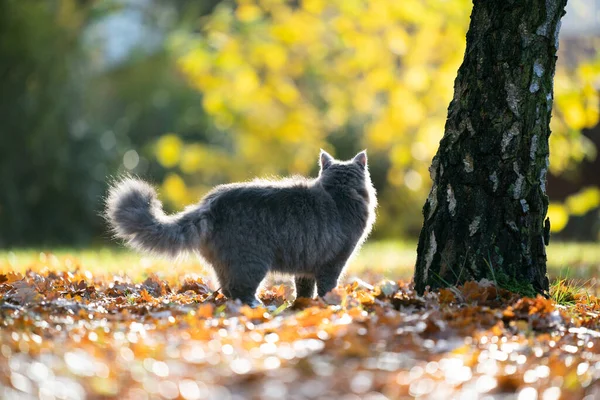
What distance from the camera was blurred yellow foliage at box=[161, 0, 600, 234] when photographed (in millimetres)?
12828

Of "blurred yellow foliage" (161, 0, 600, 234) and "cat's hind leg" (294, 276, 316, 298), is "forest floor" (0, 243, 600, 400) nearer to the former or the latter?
"cat's hind leg" (294, 276, 316, 298)

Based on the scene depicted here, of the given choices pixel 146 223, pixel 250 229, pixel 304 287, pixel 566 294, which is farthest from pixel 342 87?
pixel 146 223

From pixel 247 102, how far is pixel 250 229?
10.6 metres

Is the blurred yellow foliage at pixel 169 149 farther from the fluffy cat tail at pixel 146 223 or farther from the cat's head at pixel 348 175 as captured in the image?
the fluffy cat tail at pixel 146 223

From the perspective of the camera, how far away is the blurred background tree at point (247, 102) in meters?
13.5

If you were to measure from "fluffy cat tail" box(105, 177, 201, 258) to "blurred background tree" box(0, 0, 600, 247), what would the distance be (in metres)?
8.33

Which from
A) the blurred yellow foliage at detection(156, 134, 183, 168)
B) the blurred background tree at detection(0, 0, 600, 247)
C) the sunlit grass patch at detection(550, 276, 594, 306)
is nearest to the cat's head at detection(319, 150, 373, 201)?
the sunlit grass patch at detection(550, 276, 594, 306)

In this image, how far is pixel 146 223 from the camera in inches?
194

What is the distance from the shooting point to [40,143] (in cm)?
1466

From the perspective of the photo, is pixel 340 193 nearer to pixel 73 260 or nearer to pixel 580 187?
pixel 73 260

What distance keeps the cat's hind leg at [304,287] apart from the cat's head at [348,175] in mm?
765

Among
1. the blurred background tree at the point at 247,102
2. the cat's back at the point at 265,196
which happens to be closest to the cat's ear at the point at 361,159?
the cat's back at the point at 265,196

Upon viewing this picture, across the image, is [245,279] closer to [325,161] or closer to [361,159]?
[325,161]

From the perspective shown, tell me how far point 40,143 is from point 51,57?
175 cm
